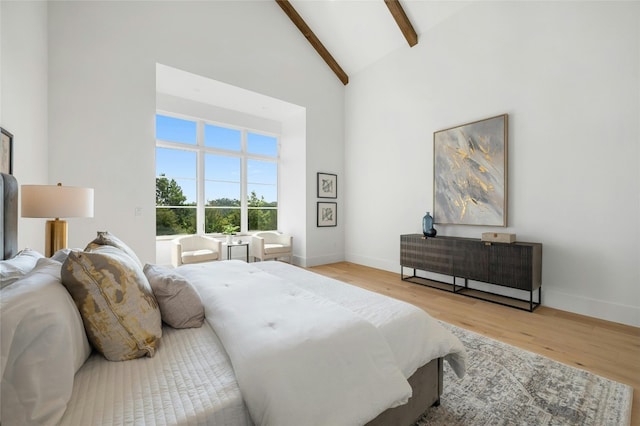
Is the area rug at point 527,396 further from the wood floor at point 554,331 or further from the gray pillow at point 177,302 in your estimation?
the gray pillow at point 177,302

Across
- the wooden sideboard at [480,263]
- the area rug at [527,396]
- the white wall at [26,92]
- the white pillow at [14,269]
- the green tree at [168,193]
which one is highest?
the white wall at [26,92]

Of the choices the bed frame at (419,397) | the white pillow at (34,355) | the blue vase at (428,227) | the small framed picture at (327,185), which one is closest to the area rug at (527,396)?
the bed frame at (419,397)

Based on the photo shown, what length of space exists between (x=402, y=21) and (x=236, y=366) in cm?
499

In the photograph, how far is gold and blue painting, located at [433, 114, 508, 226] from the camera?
11.4 ft

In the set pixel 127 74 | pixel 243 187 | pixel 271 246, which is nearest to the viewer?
pixel 127 74

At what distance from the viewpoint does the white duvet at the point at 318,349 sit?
92 cm

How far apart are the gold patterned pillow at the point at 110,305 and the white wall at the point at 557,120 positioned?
12.7ft

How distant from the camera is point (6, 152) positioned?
1.99 metres

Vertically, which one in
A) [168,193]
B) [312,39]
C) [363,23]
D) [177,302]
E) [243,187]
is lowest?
[177,302]

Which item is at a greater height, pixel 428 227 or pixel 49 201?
pixel 49 201

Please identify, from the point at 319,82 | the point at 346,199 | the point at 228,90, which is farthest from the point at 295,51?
the point at 346,199

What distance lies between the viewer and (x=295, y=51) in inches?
202

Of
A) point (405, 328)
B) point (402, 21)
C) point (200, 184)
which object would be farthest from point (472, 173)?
point (200, 184)

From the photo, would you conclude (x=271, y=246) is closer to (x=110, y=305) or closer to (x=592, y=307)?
(x=110, y=305)
